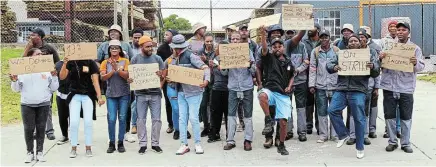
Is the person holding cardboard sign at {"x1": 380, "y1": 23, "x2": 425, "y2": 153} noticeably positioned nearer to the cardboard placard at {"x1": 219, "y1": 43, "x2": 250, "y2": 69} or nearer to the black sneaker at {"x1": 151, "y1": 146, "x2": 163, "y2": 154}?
the cardboard placard at {"x1": 219, "y1": 43, "x2": 250, "y2": 69}

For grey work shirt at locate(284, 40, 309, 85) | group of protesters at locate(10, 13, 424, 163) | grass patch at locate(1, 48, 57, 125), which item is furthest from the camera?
grass patch at locate(1, 48, 57, 125)

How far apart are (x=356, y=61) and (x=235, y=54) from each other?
1.69 meters

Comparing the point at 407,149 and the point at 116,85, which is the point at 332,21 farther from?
the point at 116,85

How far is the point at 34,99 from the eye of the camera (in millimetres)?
6469

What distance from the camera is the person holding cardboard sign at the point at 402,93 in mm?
6758

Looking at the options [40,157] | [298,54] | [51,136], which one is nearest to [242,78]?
[298,54]

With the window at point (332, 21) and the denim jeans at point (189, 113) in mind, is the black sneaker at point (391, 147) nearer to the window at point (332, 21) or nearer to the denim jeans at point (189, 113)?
the denim jeans at point (189, 113)

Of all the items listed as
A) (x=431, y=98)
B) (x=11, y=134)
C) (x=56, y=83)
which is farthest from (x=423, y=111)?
(x=11, y=134)

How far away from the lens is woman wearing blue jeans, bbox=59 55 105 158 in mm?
6930

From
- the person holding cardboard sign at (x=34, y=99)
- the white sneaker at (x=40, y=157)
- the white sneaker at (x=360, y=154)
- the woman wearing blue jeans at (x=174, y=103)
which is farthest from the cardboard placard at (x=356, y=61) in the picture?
the white sneaker at (x=40, y=157)

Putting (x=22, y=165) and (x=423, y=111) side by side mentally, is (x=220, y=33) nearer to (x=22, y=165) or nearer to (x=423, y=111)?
(x=423, y=111)

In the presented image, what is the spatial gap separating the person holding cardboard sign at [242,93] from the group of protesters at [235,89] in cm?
1

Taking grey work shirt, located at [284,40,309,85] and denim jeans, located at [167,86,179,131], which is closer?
grey work shirt, located at [284,40,309,85]

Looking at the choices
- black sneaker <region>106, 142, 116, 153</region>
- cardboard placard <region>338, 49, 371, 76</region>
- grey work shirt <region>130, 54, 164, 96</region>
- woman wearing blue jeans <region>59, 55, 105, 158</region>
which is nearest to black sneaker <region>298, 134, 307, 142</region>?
cardboard placard <region>338, 49, 371, 76</region>
